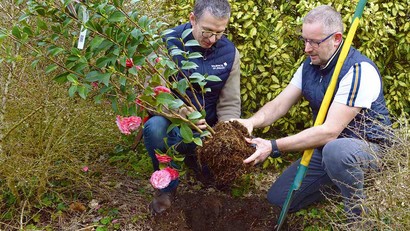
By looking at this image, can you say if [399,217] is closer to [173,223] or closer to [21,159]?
[173,223]

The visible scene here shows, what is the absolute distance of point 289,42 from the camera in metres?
4.29

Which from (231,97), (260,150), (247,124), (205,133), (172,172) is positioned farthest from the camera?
(231,97)

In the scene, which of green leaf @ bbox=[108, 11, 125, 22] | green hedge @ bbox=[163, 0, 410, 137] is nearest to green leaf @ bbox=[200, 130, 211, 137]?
green leaf @ bbox=[108, 11, 125, 22]

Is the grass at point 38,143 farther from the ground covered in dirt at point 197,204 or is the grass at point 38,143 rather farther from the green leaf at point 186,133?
the green leaf at point 186,133

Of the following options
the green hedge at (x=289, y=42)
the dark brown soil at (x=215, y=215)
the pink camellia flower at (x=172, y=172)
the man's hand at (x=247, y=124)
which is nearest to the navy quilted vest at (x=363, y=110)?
the man's hand at (x=247, y=124)

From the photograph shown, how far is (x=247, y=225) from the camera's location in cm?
362

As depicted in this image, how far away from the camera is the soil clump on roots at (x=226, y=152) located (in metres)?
3.23

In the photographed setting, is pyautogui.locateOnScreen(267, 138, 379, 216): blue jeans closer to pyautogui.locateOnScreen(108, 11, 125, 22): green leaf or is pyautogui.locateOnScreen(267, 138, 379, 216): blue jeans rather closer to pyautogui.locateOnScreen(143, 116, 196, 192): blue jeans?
pyautogui.locateOnScreen(143, 116, 196, 192): blue jeans

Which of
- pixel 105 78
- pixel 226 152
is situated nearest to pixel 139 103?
pixel 105 78

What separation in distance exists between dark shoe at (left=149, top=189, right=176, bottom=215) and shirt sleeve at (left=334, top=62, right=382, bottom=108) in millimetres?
1275

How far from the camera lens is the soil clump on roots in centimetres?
323

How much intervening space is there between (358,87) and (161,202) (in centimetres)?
147

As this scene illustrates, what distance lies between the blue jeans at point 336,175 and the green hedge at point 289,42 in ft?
2.30

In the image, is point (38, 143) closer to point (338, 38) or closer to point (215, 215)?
point (215, 215)
